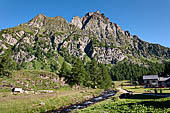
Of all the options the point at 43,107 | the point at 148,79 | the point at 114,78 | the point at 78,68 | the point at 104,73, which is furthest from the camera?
the point at 114,78

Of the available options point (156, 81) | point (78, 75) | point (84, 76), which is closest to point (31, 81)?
point (78, 75)

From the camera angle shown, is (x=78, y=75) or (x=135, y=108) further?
(x=78, y=75)

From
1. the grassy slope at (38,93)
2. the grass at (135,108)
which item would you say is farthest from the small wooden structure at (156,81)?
the grass at (135,108)

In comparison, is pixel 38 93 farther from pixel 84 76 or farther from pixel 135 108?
pixel 135 108

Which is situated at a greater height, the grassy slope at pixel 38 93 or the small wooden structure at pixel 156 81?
the grassy slope at pixel 38 93

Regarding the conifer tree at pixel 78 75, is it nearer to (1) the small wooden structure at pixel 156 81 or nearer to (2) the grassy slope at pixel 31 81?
(2) the grassy slope at pixel 31 81

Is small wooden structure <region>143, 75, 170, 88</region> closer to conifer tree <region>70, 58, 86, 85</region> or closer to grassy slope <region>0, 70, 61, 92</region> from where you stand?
conifer tree <region>70, 58, 86, 85</region>

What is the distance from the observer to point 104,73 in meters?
86.5

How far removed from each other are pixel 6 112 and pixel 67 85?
5509 cm

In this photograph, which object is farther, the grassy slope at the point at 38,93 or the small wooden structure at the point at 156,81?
the small wooden structure at the point at 156,81

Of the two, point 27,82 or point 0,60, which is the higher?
point 0,60

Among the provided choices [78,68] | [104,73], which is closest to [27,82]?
[78,68]

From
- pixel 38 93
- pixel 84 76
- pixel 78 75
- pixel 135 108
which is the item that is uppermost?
pixel 78 75

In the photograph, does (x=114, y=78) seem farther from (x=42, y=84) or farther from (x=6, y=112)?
(x=6, y=112)
